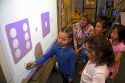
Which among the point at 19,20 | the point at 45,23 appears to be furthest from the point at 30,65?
the point at 45,23

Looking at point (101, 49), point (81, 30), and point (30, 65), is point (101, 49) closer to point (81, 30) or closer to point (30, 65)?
point (30, 65)

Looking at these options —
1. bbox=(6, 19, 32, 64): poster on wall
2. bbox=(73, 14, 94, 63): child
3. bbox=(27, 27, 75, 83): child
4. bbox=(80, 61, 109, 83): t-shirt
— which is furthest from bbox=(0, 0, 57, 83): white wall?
bbox=(73, 14, 94, 63): child

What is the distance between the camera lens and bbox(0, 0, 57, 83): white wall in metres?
1.31

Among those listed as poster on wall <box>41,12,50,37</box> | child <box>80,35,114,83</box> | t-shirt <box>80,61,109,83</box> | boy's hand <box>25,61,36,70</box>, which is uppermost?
poster on wall <box>41,12,50,37</box>

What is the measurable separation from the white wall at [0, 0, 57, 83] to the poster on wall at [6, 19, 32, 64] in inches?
1.1

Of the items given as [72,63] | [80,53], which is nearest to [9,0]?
[72,63]

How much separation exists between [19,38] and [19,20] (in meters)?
0.17

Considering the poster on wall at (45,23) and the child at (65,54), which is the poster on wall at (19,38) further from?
the poster on wall at (45,23)

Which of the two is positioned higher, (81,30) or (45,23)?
(45,23)

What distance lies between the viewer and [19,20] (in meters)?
1.54

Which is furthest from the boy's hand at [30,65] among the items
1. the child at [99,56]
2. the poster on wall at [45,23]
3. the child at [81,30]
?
the child at [81,30]

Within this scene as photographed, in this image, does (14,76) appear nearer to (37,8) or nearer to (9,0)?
(9,0)

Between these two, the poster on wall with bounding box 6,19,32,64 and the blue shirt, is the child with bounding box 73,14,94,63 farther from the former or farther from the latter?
the poster on wall with bounding box 6,19,32,64

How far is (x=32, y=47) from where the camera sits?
6.22 ft
